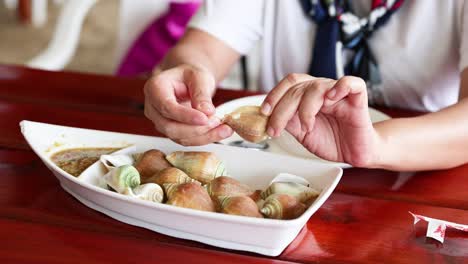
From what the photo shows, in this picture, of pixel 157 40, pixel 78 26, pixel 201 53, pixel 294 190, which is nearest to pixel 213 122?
pixel 294 190

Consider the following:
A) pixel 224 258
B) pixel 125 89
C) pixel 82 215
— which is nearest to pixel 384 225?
pixel 224 258

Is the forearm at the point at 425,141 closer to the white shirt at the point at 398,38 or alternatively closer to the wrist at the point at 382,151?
the wrist at the point at 382,151

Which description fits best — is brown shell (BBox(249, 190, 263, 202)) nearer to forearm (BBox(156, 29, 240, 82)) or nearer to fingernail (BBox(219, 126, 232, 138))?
fingernail (BBox(219, 126, 232, 138))

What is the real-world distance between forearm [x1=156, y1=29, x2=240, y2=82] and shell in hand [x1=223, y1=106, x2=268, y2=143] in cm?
40

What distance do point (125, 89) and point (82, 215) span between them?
459 millimetres

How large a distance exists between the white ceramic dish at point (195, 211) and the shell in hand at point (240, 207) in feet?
0.07

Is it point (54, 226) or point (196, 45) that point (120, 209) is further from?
point (196, 45)

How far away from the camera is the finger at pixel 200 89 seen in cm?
81

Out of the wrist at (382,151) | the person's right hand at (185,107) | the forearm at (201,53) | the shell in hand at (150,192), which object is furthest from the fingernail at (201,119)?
the forearm at (201,53)

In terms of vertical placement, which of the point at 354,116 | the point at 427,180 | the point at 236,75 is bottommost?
the point at 236,75

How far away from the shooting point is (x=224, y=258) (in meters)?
0.68

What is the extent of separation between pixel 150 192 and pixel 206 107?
0.14 m

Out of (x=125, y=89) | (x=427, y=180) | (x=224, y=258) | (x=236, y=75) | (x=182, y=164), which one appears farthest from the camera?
(x=236, y=75)

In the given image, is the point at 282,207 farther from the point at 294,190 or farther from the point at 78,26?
the point at 78,26
